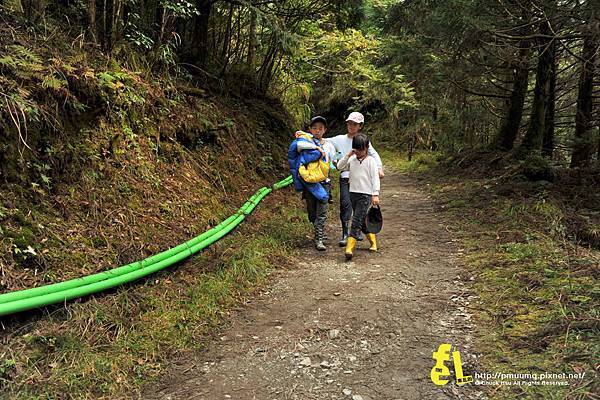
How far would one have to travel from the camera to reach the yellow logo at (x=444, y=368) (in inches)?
121

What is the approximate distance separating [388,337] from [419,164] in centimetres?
1404

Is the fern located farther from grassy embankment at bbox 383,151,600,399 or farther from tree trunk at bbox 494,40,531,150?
tree trunk at bbox 494,40,531,150

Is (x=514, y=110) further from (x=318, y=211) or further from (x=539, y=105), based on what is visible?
(x=318, y=211)

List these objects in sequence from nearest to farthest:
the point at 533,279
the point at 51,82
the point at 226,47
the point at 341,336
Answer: the point at 341,336 → the point at 51,82 → the point at 533,279 → the point at 226,47

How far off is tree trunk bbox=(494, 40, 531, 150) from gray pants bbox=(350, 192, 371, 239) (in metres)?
6.87

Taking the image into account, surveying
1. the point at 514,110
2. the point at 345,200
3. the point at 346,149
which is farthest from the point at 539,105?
the point at 345,200

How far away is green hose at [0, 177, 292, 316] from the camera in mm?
3221

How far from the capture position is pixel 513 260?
5090mm

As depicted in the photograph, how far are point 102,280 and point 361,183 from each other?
11.6 feet

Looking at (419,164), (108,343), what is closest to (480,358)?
(108,343)

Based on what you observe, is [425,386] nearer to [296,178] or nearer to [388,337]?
[388,337]

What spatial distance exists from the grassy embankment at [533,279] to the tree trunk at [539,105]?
182 centimetres

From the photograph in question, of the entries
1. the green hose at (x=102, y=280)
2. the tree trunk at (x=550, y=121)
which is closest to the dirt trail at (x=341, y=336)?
the green hose at (x=102, y=280)

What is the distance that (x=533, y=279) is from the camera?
445 cm
